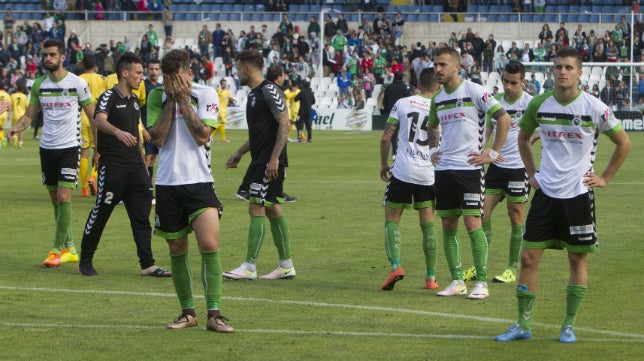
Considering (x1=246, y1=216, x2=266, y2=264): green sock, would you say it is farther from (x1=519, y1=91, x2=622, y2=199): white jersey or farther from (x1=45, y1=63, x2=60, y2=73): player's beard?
(x1=519, y1=91, x2=622, y2=199): white jersey

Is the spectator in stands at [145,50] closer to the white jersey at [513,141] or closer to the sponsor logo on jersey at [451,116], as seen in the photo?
the white jersey at [513,141]

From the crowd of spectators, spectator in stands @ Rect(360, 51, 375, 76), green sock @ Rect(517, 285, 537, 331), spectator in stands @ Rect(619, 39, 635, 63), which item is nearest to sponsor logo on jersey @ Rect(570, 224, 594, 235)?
green sock @ Rect(517, 285, 537, 331)

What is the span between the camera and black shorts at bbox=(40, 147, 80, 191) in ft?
41.0

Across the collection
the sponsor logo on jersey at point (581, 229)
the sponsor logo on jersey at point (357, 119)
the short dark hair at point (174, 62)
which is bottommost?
the sponsor logo on jersey at point (357, 119)

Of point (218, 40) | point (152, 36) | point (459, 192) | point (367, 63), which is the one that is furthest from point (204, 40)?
point (459, 192)

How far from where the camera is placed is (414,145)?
10977 mm

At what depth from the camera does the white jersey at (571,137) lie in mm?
8234

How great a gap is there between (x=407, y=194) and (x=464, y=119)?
101 centimetres

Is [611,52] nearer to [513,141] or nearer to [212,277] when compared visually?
[513,141]

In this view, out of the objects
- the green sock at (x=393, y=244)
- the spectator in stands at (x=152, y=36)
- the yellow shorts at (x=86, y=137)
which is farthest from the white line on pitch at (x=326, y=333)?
the spectator in stands at (x=152, y=36)

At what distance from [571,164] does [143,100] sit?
347 inches

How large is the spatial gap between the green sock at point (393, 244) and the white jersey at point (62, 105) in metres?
3.86

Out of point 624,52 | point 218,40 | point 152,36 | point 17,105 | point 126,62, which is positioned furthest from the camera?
point 218,40

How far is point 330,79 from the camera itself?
4897 cm
